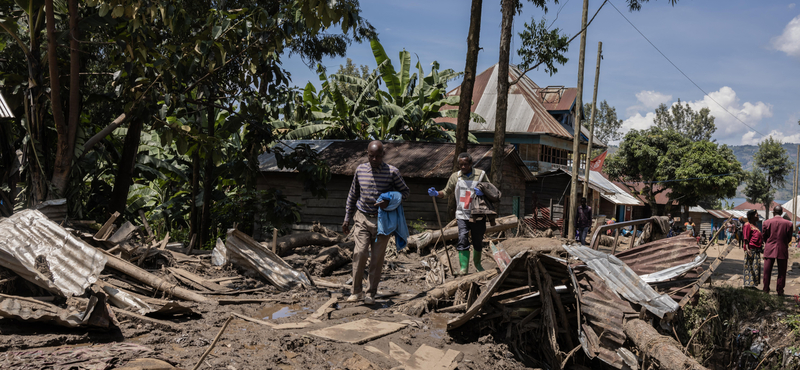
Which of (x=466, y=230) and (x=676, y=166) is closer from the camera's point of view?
(x=466, y=230)

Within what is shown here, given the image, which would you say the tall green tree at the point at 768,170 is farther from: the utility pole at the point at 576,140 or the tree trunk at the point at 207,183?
the tree trunk at the point at 207,183

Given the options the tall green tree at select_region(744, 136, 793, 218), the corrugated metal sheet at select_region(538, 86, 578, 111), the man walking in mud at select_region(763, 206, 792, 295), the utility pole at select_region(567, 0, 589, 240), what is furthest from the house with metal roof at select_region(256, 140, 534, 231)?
the tall green tree at select_region(744, 136, 793, 218)

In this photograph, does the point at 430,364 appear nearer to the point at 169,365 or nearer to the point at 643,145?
the point at 169,365

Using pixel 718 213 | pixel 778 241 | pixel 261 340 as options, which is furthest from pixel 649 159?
pixel 261 340

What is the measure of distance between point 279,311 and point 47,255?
2.36 metres

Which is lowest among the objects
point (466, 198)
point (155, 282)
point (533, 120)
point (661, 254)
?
point (155, 282)

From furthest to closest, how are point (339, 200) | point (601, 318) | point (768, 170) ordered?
point (768, 170)
point (339, 200)
point (601, 318)

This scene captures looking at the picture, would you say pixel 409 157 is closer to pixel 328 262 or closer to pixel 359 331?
pixel 328 262

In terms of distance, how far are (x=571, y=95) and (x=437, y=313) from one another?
29.2 m

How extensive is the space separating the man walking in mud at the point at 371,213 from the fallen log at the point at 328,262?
5.91ft

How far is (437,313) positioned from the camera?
5.94 meters

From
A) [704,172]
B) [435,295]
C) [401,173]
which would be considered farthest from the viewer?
[704,172]

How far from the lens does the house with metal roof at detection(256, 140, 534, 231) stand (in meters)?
13.7

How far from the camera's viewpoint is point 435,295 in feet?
20.1
